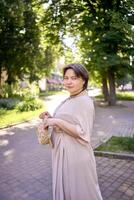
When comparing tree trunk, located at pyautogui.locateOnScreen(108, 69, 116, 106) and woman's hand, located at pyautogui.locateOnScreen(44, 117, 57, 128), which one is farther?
tree trunk, located at pyautogui.locateOnScreen(108, 69, 116, 106)

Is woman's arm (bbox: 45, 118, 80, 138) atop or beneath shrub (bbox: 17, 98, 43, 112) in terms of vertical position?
atop

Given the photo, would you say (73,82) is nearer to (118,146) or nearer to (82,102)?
(82,102)

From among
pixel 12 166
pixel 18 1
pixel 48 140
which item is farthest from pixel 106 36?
pixel 48 140

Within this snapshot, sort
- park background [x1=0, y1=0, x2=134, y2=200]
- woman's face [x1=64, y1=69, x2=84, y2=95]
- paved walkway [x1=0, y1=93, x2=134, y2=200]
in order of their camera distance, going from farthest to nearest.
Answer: park background [x1=0, y1=0, x2=134, y2=200] < paved walkway [x1=0, y1=93, x2=134, y2=200] < woman's face [x1=64, y1=69, x2=84, y2=95]

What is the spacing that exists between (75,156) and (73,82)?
0.78 metres

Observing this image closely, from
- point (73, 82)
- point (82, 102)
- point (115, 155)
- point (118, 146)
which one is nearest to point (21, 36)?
point (118, 146)

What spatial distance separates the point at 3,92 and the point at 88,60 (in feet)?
36.0

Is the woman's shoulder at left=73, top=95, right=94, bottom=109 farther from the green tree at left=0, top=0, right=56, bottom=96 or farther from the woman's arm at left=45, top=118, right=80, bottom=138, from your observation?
the green tree at left=0, top=0, right=56, bottom=96

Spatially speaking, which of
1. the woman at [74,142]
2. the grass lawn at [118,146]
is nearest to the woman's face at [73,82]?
the woman at [74,142]

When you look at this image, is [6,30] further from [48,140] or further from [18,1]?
[48,140]

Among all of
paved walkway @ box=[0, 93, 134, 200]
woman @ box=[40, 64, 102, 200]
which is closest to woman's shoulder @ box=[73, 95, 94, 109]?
woman @ box=[40, 64, 102, 200]

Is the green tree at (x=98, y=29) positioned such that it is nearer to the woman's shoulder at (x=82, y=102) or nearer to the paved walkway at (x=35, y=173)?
the paved walkway at (x=35, y=173)

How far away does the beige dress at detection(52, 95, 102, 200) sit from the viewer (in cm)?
297

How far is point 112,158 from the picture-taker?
7.64 meters
